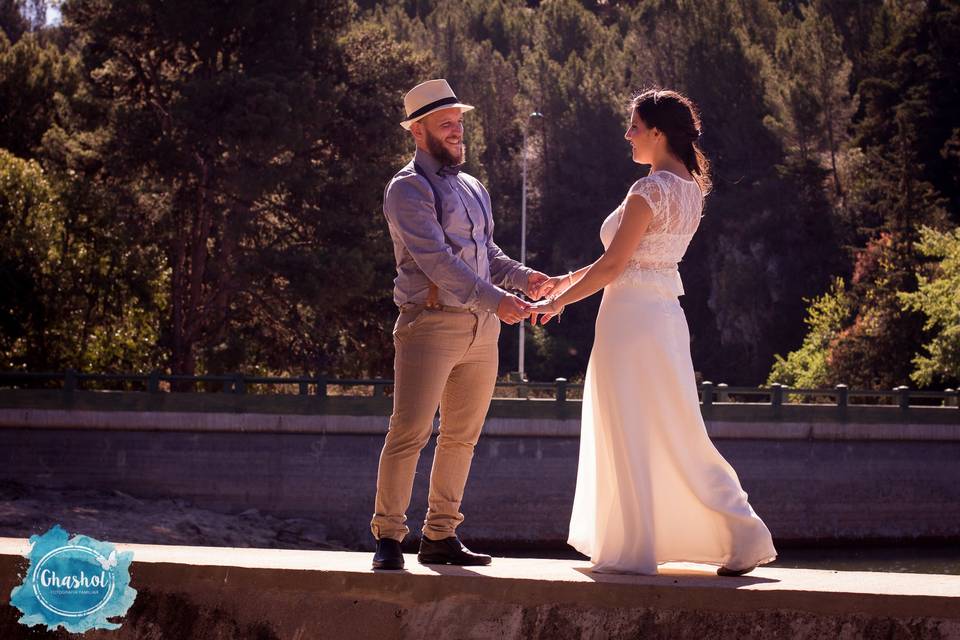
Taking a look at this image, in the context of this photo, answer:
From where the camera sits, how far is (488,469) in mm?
25953

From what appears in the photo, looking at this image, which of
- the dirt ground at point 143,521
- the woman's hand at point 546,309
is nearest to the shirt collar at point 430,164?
the woman's hand at point 546,309

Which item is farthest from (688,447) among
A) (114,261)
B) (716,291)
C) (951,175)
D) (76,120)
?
(716,291)

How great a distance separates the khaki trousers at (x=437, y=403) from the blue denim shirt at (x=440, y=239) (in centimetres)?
12

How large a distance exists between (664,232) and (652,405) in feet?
2.36

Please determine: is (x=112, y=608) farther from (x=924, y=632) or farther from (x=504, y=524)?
(x=504, y=524)

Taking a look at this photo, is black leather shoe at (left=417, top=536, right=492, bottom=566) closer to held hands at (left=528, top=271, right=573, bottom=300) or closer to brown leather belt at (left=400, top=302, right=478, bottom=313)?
brown leather belt at (left=400, top=302, right=478, bottom=313)

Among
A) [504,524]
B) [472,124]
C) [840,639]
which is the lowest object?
[504,524]

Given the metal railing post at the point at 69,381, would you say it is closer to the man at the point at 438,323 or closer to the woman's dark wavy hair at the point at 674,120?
the man at the point at 438,323

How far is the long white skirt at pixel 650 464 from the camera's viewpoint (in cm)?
566

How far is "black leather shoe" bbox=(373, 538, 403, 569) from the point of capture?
5477 millimetres

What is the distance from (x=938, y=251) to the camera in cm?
3347

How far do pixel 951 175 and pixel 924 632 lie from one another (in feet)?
128

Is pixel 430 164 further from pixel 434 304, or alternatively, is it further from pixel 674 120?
pixel 674 120

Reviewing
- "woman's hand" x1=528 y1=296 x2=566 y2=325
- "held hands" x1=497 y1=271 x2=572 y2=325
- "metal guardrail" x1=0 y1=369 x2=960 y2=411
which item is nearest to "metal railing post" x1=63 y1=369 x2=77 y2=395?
"metal guardrail" x1=0 y1=369 x2=960 y2=411
